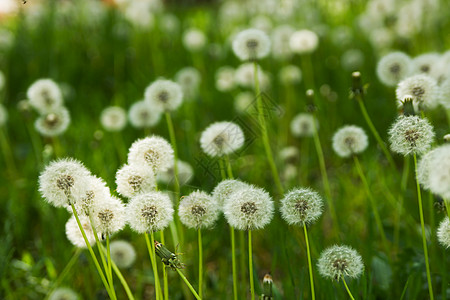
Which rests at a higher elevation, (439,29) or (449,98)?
(439,29)

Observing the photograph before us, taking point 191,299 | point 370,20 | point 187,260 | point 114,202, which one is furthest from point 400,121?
point 370,20

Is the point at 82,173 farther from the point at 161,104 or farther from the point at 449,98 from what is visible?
the point at 449,98

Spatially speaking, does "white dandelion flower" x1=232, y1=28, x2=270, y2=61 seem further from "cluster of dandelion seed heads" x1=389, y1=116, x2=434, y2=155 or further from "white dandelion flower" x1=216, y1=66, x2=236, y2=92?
"white dandelion flower" x1=216, y1=66, x2=236, y2=92

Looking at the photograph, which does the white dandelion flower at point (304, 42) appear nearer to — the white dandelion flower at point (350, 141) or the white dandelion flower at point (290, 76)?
the white dandelion flower at point (290, 76)

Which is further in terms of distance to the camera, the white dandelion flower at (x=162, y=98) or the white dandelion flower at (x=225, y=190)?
the white dandelion flower at (x=162, y=98)

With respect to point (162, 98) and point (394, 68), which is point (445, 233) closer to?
point (394, 68)

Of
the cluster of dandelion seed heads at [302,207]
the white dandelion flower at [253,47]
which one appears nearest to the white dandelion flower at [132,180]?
the cluster of dandelion seed heads at [302,207]
